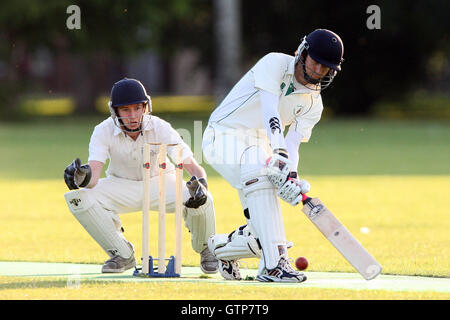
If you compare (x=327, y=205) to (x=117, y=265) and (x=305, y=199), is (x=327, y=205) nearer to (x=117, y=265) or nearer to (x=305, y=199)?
(x=117, y=265)

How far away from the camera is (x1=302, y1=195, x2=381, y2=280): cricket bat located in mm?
5555

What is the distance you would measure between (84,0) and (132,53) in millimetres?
2324

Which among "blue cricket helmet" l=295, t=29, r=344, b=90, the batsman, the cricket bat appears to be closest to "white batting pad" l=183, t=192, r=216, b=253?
the batsman

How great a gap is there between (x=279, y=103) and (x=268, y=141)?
256 mm

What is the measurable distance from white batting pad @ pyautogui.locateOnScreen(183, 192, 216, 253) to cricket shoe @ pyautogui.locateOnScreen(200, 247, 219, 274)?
6cm

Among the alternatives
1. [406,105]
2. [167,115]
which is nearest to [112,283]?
[167,115]

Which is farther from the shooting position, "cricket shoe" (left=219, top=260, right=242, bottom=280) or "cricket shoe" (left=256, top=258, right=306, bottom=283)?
"cricket shoe" (left=219, top=260, right=242, bottom=280)

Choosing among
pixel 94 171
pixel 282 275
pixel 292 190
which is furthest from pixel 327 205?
pixel 292 190

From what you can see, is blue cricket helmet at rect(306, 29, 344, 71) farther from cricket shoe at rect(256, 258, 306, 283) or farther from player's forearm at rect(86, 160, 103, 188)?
player's forearm at rect(86, 160, 103, 188)

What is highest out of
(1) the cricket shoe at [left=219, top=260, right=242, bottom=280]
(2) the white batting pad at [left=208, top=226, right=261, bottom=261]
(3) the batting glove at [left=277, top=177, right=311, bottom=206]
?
(3) the batting glove at [left=277, top=177, right=311, bottom=206]

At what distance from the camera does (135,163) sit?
6.59 meters

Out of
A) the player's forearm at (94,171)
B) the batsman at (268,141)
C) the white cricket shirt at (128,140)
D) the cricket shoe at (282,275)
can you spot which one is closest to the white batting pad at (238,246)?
the batsman at (268,141)

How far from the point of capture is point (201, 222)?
6.47 meters

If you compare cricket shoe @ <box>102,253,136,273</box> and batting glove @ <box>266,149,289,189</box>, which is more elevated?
batting glove @ <box>266,149,289,189</box>
